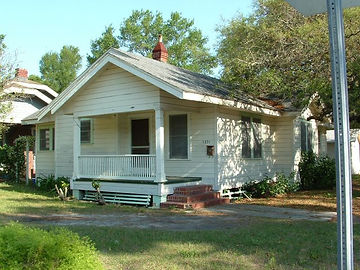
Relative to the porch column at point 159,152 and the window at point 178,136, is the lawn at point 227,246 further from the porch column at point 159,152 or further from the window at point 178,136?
the window at point 178,136

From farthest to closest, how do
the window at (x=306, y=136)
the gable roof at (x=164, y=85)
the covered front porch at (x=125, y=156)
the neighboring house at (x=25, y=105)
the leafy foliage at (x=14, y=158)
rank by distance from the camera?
the neighboring house at (x=25, y=105) → the leafy foliage at (x=14, y=158) → the window at (x=306, y=136) → the covered front porch at (x=125, y=156) → the gable roof at (x=164, y=85)

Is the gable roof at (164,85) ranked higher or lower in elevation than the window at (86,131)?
higher

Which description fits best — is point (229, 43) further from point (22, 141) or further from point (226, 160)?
point (22, 141)

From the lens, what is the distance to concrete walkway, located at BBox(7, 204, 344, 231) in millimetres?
8984

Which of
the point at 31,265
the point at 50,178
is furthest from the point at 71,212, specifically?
the point at 31,265

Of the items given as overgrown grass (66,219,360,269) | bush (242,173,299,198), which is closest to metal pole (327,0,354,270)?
overgrown grass (66,219,360,269)

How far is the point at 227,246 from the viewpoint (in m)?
6.68

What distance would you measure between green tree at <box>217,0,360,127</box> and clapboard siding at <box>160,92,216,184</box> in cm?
162

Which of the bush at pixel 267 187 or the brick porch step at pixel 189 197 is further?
the bush at pixel 267 187

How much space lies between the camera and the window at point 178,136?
1370 cm

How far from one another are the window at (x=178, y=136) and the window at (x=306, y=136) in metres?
6.38

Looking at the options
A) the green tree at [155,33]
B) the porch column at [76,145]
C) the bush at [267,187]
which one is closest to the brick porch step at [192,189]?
the bush at [267,187]

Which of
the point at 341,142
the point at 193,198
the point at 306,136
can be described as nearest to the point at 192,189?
the point at 193,198

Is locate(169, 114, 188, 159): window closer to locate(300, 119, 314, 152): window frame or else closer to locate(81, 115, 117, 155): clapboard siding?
locate(81, 115, 117, 155): clapboard siding
